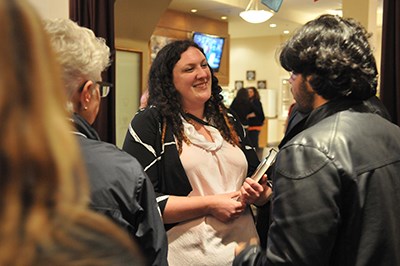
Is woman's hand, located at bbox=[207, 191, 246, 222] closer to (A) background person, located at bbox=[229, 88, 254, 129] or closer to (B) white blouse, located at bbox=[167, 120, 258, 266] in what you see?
(B) white blouse, located at bbox=[167, 120, 258, 266]

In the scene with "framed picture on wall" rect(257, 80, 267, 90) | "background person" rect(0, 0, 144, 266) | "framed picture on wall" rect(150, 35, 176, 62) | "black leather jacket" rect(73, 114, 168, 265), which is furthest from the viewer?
"framed picture on wall" rect(257, 80, 267, 90)

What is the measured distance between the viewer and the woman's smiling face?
203 cm

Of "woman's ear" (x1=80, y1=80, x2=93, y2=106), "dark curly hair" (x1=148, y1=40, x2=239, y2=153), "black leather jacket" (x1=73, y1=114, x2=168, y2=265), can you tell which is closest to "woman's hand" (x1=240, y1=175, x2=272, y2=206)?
"dark curly hair" (x1=148, y1=40, x2=239, y2=153)

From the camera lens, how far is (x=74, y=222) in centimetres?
52

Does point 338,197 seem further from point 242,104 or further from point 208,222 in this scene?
point 242,104

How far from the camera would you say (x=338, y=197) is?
3.81ft

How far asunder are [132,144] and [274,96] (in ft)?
33.3

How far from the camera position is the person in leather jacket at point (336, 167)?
1158 millimetres

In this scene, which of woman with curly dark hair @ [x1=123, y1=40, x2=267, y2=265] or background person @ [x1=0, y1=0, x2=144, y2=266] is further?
woman with curly dark hair @ [x1=123, y1=40, x2=267, y2=265]

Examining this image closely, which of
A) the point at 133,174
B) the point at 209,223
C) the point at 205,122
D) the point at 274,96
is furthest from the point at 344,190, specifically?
the point at 274,96

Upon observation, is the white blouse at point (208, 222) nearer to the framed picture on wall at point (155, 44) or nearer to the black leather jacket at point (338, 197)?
the black leather jacket at point (338, 197)

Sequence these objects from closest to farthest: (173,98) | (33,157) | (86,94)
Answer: (33,157), (86,94), (173,98)

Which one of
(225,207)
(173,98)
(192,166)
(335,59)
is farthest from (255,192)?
(335,59)

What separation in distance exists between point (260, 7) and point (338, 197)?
678 cm
